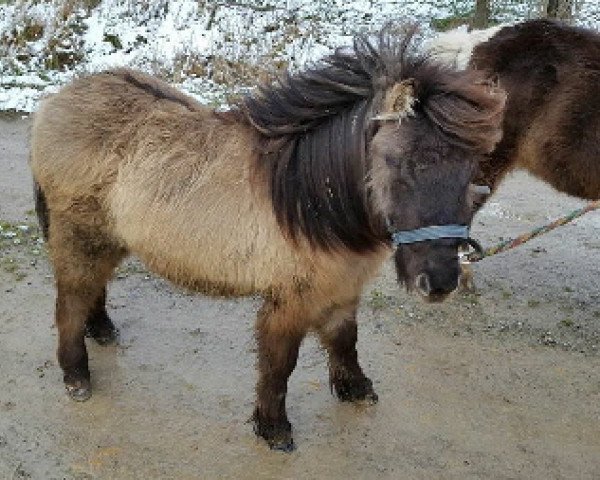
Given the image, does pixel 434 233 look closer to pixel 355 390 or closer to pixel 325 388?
pixel 355 390

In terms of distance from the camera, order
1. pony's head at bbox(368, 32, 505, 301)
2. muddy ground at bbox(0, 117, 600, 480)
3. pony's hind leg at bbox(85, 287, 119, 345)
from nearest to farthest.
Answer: pony's head at bbox(368, 32, 505, 301) < muddy ground at bbox(0, 117, 600, 480) < pony's hind leg at bbox(85, 287, 119, 345)

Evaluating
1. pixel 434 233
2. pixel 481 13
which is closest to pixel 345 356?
pixel 434 233

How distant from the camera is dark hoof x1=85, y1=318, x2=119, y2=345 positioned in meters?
4.41

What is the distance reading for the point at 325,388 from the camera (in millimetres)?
4184

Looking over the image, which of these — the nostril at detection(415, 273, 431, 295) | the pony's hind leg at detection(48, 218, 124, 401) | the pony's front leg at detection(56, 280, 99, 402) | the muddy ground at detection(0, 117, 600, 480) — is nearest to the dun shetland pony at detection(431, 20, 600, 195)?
the muddy ground at detection(0, 117, 600, 480)

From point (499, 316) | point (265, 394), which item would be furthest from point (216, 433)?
point (499, 316)

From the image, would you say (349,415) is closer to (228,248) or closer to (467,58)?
(228,248)

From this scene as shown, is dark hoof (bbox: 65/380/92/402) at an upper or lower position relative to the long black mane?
lower

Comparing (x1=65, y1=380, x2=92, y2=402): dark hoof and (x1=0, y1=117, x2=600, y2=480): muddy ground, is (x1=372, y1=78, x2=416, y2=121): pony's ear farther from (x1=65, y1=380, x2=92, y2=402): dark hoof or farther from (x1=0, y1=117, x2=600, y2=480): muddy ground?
(x1=65, y1=380, x2=92, y2=402): dark hoof

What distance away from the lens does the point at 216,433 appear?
3.78 metres

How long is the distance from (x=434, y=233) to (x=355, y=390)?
5.14ft

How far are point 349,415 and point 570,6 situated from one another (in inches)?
328

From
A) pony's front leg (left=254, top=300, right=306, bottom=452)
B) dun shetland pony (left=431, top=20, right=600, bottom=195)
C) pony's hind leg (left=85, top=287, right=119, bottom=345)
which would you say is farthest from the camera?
dun shetland pony (left=431, top=20, right=600, bottom=195)

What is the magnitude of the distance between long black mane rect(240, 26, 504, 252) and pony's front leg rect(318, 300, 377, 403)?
69 centimetres
